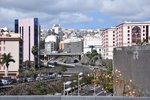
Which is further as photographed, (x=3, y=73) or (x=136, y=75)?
(x=3, y=73)

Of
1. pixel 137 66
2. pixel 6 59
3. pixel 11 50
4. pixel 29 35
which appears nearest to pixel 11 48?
pixel 11 50

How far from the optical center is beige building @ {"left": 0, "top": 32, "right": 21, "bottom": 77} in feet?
402

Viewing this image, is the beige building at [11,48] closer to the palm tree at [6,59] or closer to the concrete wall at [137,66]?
the palm tree at [6,59]

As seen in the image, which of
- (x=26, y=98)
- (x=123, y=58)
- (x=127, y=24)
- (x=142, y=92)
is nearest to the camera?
(x=26, y=98)

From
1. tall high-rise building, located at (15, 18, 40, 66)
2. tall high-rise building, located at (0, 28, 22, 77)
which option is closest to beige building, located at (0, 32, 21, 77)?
tall high-rise building, located at (0, 28, 22, 77)

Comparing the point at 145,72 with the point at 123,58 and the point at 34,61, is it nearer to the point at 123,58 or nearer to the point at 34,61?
the point at 123,58

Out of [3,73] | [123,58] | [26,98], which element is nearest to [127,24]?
[3,73]

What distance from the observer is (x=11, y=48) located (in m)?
124

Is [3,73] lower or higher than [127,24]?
lower

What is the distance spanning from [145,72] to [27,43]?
144 meters

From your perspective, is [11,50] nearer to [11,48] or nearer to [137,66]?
[11,48]

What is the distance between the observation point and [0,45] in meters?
125

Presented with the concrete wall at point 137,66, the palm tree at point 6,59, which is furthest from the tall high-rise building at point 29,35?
the concrete wall at point 137,66

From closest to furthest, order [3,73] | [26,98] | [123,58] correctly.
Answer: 1. [26,98]
2. [123,58]
3. [3,73]
